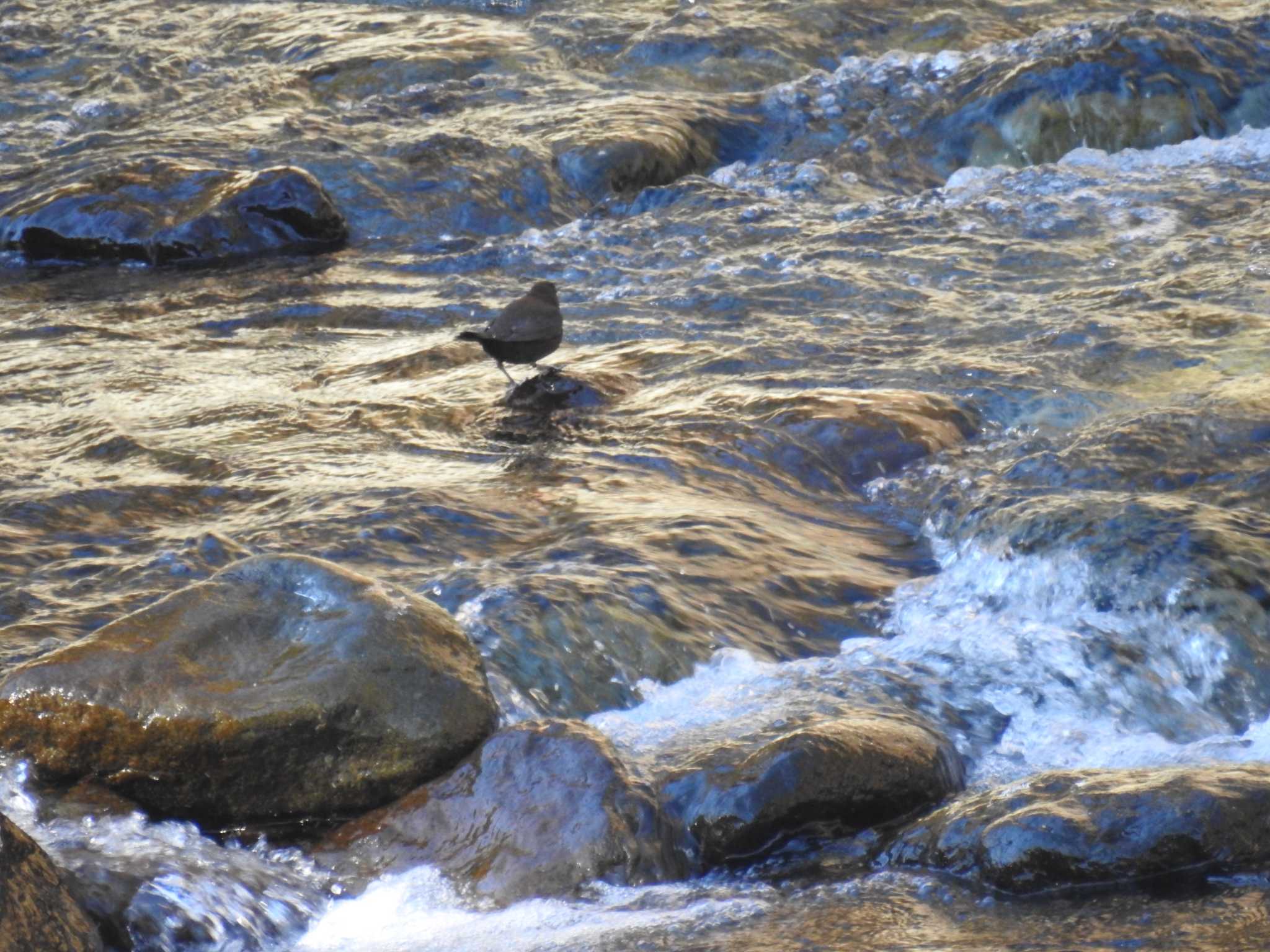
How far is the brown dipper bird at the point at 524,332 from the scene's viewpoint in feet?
20.6


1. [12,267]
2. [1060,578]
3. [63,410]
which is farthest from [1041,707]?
[12,267]

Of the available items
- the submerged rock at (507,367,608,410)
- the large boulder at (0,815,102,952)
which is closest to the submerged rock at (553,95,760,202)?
the submerged rock at (507,367,608,410)

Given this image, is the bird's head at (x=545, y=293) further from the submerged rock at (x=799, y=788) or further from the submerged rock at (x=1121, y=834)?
the submerged rock at (x=1121, y=834)

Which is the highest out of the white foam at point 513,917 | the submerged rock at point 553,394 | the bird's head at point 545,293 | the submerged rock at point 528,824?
the bird's head at point 545,293

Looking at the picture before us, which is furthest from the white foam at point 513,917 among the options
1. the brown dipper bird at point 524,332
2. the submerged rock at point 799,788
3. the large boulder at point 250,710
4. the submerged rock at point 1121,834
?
the brown dipper bird at point 524,332

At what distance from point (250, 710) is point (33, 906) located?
860 millimetres

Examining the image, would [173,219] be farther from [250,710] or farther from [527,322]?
[250,710]

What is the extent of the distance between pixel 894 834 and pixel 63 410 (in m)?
4.09

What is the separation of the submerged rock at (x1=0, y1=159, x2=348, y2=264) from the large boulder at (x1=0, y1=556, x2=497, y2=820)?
528cm

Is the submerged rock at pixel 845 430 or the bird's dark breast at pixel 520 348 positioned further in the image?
the bird's dark breast at pixel 520 348

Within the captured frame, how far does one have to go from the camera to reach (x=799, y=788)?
12.3 ft

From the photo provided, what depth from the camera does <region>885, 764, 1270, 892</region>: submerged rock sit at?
3.42 metres

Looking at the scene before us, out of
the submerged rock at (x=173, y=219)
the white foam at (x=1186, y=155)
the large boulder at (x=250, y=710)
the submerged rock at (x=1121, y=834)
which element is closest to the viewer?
the submerged rock at (x=1121, y=834)

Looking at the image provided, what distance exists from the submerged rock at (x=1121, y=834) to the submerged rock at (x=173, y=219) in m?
6.45
